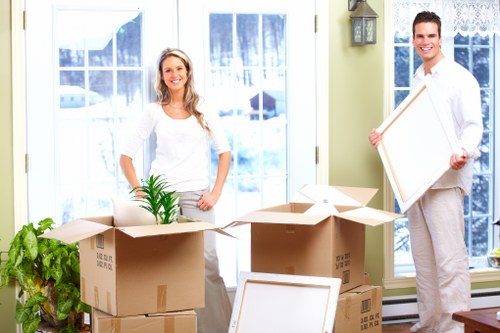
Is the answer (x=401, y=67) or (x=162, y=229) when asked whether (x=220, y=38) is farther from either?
(x=162, y=229)

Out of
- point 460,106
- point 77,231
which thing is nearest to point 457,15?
point 460,106

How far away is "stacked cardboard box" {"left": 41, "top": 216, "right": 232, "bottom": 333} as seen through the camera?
105 inches

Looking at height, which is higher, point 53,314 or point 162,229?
point 162,229

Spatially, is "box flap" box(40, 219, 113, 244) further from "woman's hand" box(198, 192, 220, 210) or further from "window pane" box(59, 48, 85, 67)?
"window pane" box(59, 48, 85, 67)

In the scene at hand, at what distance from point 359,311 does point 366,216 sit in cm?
41

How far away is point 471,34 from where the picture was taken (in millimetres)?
4438

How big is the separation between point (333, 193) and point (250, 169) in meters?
0.75

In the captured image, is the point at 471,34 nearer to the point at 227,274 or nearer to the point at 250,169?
the point at 250,169

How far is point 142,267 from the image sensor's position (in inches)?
107

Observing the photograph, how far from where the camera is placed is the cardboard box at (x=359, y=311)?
313 centimetres

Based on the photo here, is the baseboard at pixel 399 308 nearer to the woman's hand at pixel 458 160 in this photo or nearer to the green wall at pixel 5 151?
the woman's hand at pixel 458 160

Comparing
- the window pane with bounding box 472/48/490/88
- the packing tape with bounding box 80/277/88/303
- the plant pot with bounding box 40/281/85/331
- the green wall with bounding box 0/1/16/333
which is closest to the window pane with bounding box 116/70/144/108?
the green wall with bounding box 0/1/16/333

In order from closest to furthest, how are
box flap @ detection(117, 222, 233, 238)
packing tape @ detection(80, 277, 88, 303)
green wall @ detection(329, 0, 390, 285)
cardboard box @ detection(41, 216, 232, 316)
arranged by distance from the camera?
box flap @ detection(117, 222, 233, 238)
cardboard box @ detection(41, 216, 232, 316)
packing tape @ detection(80, 277, 88, 303)
green wall @ detection(329, 0, 390, 285)

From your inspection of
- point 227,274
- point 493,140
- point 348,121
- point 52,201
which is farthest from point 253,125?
point 493,140
